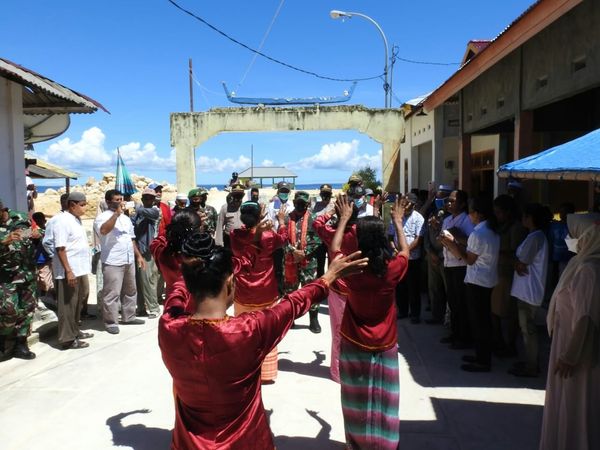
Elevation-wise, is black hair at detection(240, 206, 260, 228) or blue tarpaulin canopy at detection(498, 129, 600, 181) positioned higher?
blue tarpaulin canopy at detection(498, 129, 600, 181)

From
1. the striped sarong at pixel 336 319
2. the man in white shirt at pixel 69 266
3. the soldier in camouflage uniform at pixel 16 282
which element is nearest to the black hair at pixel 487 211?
the striped sarong at pixel 336 319

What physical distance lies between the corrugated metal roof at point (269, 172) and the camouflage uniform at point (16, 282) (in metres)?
58.5

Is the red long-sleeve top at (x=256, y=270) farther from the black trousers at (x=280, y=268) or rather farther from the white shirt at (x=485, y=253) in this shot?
the black trousers at (x=280, y=268)

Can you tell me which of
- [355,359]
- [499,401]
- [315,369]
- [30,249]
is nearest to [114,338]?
[30,249]

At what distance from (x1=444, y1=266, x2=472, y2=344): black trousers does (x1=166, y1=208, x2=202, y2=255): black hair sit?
328 centimetres

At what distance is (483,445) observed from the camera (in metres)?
3.47

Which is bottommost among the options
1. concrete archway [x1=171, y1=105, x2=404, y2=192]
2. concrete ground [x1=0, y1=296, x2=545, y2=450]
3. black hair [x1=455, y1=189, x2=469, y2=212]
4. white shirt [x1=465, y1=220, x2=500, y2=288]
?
concrete ground [x1=0, y1=296, x2=545, y2=450]

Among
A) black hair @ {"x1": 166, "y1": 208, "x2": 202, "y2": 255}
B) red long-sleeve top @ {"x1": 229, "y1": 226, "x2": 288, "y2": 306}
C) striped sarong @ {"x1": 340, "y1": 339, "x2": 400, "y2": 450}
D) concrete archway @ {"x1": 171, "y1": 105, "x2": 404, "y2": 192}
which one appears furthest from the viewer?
concrete archway @ {"x1": 171, "y1": 105, "x2": 404, "y2": 192}

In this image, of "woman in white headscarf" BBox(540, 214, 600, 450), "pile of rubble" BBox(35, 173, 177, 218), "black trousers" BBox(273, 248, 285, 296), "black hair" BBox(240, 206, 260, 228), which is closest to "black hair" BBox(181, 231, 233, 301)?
"woman in white headscarf" BBox(540, 214, 600, 450)

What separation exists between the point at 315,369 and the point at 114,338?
2.79 meters

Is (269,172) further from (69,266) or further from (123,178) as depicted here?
(69,266)

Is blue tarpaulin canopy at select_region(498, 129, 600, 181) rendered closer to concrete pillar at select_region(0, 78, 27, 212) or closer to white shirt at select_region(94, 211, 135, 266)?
white shirt at select_region(94, 211, 135, 266)

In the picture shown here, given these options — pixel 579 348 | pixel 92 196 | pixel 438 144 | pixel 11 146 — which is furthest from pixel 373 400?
pixel 92 196

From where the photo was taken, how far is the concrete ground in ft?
11.9
